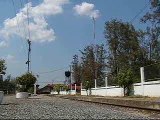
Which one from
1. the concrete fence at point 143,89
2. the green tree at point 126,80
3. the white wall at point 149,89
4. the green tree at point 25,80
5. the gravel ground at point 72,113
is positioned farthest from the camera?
the green tree at point 25,80

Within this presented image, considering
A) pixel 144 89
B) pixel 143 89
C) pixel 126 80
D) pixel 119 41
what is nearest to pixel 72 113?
pixel 144 89


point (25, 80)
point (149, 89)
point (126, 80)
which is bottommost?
point (149, 89)

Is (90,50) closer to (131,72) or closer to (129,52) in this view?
(129,52)

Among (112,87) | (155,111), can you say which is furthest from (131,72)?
(155,111)

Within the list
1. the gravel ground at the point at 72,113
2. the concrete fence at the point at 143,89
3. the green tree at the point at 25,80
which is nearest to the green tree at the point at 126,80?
the concrete fence at the point at 143,89

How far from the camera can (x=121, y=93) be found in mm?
40344

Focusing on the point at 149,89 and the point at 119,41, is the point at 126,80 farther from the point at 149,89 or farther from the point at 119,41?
the point at 119,41

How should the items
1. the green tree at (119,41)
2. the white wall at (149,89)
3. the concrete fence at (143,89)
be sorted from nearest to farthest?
the white wall at (149,89) < the concrete fence at (143,89) < the green tree at (119,41)

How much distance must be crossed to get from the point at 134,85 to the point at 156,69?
240 inches

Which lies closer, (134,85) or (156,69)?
(156,69)

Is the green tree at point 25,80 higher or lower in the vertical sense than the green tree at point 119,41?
lower

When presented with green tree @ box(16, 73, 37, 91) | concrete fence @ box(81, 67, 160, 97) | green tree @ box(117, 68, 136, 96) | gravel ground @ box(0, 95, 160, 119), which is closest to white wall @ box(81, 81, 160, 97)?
concrete fence @ box(81, 67, 160, 97)

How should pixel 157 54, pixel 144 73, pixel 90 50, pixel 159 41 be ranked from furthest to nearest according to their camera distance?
pixel 90 50, pixel 157 54, pixel 159 41, pixel 144 73

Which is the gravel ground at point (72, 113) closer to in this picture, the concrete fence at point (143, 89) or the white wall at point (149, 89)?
the white wall at point (149, 89)
